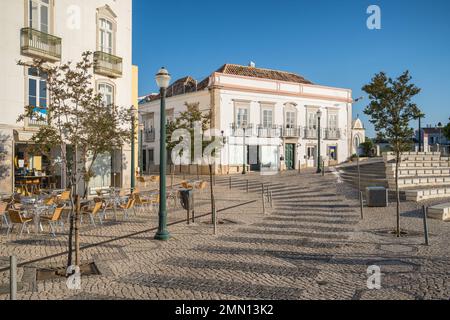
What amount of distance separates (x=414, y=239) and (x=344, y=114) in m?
32.6

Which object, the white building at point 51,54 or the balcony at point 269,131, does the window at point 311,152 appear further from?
the white building at point 51,54

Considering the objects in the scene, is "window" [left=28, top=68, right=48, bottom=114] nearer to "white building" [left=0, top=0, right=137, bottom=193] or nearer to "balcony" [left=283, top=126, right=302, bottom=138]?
"white building" [left=0, top=0, right=137, bottom=193]

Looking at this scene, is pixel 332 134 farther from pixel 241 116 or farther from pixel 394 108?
pixel 394 108

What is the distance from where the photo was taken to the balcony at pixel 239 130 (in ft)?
→ 109

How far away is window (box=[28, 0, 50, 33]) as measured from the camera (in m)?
15.6

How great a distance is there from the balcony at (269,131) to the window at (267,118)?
27 centimetres

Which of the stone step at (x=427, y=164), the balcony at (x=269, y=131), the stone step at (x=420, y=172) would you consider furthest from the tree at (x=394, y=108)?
the balcony at (x=269, y=131)

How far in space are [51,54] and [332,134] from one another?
94.9 feet

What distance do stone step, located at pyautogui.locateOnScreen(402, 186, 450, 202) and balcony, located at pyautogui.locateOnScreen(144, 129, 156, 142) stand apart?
→ 28.3 meters

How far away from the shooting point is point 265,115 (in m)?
35.1

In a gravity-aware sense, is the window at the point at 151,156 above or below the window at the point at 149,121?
below

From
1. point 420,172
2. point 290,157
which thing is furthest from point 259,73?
point 420,172

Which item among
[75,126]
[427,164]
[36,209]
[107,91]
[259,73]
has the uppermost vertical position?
[259,73]
